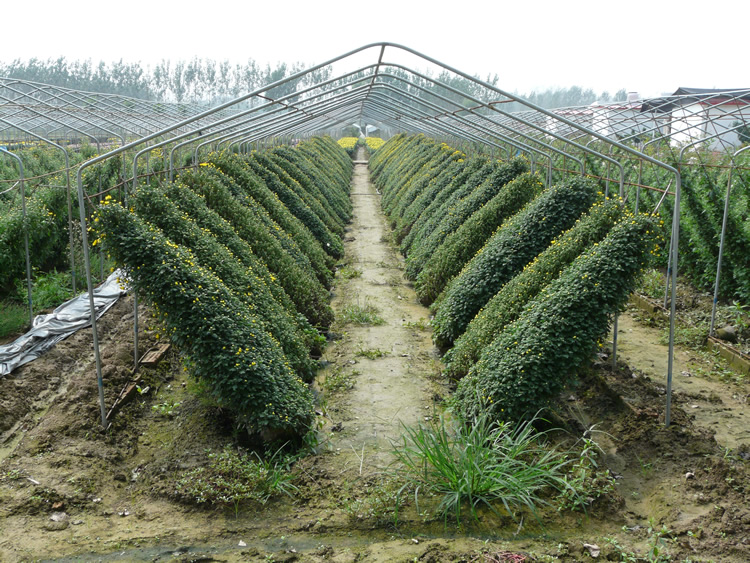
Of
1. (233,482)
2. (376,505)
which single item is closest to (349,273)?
(233,482)

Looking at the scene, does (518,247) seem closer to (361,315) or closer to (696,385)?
(696,385)

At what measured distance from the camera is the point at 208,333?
5.81 m

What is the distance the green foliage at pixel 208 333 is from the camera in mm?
5762

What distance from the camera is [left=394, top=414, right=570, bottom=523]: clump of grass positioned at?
4957 mm

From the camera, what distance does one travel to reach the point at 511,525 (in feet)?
15.8

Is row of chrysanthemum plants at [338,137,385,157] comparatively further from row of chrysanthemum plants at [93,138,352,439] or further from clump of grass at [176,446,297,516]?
clump of grass at [176,446,297,516]

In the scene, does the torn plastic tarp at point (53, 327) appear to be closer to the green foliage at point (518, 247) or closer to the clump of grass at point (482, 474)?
the clump of grass at point (482, 474)

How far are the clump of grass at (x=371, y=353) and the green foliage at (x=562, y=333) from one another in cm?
236

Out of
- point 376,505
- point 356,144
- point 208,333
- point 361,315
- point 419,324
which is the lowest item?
point 376,505

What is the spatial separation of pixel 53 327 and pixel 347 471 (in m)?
4.90

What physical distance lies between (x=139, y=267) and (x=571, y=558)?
15.5 ft

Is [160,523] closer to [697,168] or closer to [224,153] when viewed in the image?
[224,153]

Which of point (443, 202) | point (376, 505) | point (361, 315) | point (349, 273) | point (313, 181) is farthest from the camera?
point (313, 181)

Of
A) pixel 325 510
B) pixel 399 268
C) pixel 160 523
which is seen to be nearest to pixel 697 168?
pixel 399 268
